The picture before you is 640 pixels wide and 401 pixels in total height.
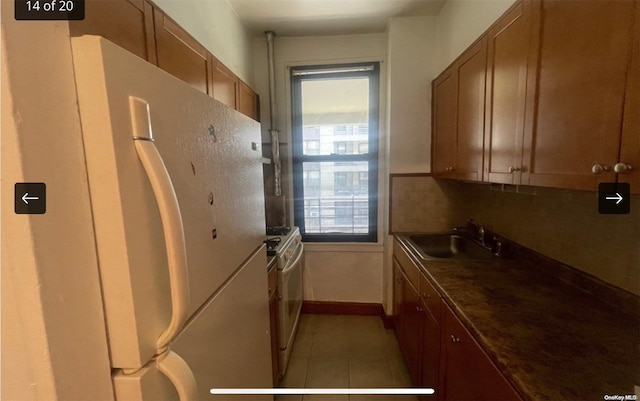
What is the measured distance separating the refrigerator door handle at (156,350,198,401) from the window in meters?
2.28

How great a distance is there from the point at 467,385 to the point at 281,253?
1219 millimetres

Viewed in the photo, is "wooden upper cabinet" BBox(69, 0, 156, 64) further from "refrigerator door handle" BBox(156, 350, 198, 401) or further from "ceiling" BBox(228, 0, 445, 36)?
"ceiling" BBox(228, 0, 445, 36)

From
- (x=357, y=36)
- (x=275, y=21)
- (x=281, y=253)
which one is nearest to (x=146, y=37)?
(x=281, y=253)

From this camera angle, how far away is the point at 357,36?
102 inches

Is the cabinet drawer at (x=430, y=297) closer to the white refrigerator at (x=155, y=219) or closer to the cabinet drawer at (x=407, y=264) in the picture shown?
the cabinet drawer at (x=407, y=264)

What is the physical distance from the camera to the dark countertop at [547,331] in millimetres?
744

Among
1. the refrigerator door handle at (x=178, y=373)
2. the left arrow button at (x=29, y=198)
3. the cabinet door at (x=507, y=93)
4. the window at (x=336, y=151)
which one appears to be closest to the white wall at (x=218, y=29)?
the window at (x=336, y=151)

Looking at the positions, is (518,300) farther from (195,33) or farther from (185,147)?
(195,33)

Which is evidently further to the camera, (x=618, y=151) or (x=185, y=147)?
(x=618, y=151)

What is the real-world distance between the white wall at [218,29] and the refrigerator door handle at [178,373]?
54.7 inches

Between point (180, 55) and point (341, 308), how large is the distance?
251 cm

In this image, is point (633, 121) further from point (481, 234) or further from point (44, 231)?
point (481, 234)

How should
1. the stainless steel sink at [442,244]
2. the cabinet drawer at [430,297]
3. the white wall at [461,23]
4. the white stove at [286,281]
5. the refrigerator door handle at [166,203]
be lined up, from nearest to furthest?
the refrigerator door handle at [166,203] → the cabinet drawer at [430,297] → the white wall at [461,23] → the white stove at [286,281] → the stainless steel sink at [442,244]

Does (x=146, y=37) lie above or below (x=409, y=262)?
above
